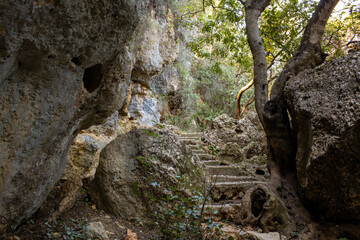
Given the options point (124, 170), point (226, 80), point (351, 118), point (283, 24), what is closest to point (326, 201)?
point (351, 118)

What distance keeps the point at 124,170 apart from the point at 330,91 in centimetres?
318

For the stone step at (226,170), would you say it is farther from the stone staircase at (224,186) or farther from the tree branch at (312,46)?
the tree branch at (312,46)

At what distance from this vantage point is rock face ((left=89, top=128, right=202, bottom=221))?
3.52 m

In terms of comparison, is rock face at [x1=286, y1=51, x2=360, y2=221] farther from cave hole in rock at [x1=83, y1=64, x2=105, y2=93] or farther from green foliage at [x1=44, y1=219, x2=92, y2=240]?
green foliage at [x1=44, y1=219, x2=92, y2=240]

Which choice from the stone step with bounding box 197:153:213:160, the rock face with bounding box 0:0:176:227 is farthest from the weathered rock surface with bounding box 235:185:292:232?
the stone step with bounding box 197:153:213:160

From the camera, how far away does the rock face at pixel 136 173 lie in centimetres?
352

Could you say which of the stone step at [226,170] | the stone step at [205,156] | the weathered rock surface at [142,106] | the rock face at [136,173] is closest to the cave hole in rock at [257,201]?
the rock face at [136,173]

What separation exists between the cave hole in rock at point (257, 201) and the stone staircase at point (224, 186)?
27 centimetres

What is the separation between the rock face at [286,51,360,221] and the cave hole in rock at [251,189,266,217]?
0.68 meters

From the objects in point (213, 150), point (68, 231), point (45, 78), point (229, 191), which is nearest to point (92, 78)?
point (45, 78)

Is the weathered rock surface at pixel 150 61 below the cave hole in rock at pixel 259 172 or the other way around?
the other way around

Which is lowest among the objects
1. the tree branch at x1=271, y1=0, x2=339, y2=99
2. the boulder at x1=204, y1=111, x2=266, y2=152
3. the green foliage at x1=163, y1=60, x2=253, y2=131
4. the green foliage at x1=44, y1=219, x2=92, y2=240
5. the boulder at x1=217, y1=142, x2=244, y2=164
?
the green foliage at x1=44, y1=219, x2=92, y2=240

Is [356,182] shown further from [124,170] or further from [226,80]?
[226,80]

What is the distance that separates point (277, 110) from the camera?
15.5ft
